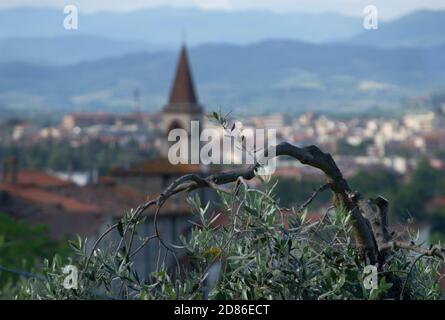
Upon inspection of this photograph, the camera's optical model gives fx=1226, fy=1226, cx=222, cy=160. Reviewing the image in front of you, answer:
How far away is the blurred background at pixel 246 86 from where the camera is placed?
85562mm

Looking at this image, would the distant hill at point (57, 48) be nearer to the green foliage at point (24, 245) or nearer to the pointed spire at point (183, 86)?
the pointed spire at point (183, 86)

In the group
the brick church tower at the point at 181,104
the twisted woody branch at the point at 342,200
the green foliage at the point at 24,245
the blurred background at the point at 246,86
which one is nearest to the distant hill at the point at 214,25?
the blurred background at the point at 246,86

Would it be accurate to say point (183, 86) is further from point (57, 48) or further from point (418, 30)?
point (57, 48)

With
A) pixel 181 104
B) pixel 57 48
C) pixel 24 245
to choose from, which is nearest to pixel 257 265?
pixel 24 245

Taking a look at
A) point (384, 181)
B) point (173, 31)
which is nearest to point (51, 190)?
point (384, 181)

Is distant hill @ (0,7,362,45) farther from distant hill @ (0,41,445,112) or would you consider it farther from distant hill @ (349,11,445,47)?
distant hill @ (349,11,445,47)

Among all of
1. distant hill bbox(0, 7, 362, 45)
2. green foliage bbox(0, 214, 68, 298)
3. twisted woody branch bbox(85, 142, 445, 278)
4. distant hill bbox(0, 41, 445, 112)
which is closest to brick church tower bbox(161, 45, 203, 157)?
green foliage bbox(0, 214, 68, 298)

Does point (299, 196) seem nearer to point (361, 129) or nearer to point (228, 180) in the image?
point (228, 180)

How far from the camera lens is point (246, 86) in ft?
487

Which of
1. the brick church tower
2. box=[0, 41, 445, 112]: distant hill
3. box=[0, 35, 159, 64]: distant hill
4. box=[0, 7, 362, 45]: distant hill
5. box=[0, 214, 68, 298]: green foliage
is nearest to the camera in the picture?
box=[0, 214, 68, 298]: green foliage

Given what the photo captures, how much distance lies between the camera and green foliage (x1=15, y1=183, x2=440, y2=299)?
9.14 feet

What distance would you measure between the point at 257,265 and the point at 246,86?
479ft

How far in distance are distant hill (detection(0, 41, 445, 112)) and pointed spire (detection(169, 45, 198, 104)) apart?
222ft
